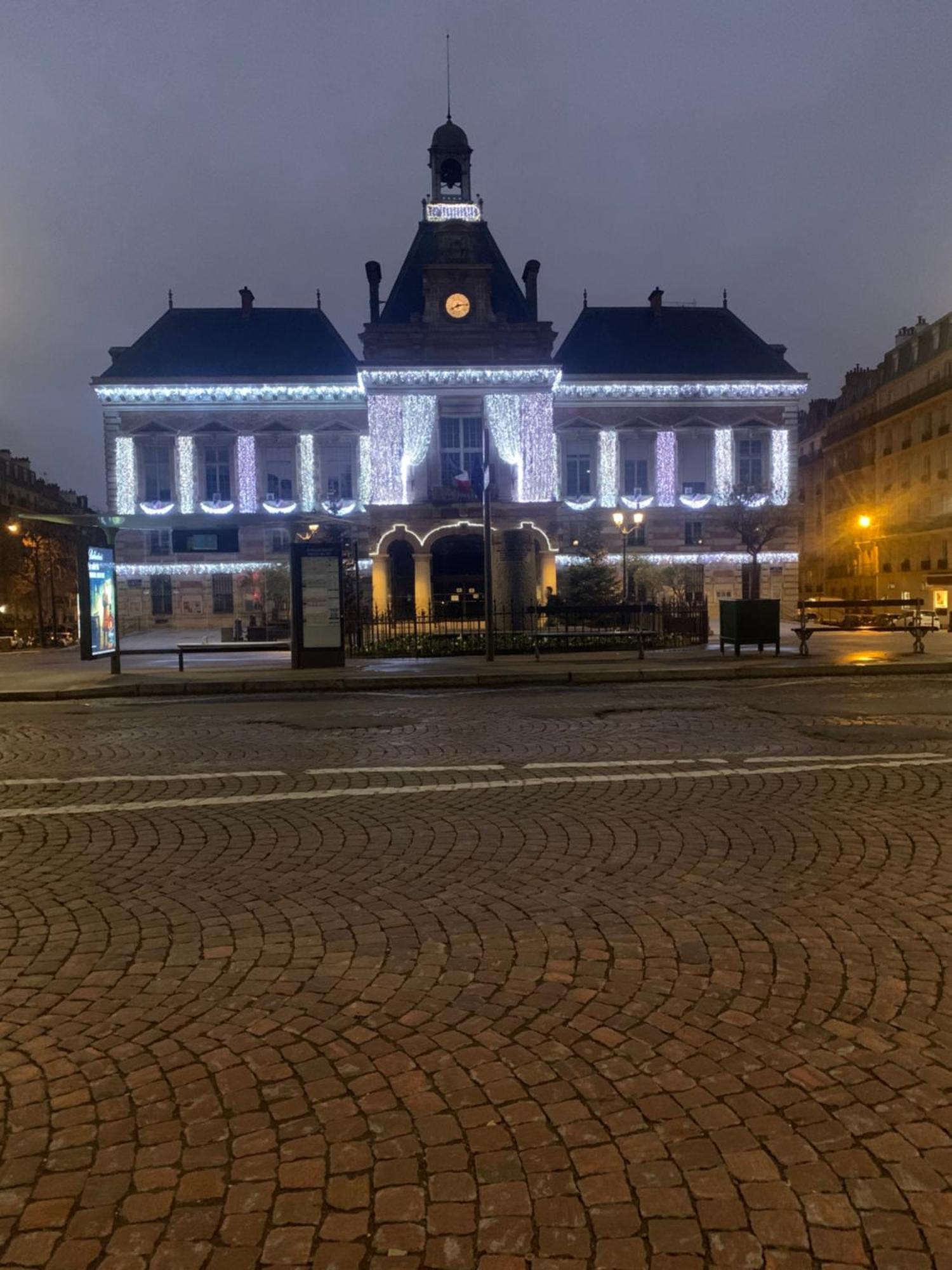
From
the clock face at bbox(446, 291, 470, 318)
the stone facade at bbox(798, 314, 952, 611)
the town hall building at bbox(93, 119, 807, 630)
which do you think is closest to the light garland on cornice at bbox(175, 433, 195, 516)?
the town hall building at bbox(93, 119, 807, 630)

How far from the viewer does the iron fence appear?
67.6 feet

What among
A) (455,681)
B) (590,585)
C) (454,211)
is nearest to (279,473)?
(454,211)

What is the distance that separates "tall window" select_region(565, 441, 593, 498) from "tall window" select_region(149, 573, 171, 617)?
2200 centimetres

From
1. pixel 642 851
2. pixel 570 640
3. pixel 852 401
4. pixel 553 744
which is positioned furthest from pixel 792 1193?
pixel 852 401

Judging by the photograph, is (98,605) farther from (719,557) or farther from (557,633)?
(719,557)

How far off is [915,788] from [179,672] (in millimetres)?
14638

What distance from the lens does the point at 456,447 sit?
42.8m

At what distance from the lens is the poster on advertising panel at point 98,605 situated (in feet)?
60.7

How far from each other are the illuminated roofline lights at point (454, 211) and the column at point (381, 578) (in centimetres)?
1781

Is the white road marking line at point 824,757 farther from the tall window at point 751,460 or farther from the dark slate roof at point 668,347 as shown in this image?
the tall window at point 751,460

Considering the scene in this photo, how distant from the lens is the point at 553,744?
29.3 feet

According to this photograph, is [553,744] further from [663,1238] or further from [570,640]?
[570,640]

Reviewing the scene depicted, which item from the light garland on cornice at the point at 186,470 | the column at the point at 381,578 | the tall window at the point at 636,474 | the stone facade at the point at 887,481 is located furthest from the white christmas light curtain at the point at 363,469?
the stone facade at the point at 887,481

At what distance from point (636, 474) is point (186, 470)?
959 inches
